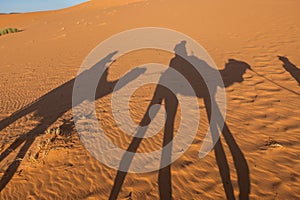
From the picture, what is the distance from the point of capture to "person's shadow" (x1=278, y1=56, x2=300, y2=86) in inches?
297

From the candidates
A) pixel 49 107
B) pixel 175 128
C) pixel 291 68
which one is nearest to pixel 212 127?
pixel 175 128

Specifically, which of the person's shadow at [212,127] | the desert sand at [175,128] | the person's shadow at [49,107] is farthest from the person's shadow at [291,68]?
the person's shadow at [49,107]

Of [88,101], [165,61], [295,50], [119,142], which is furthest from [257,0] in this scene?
[119,142]

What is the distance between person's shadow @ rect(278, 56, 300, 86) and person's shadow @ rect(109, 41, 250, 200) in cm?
127

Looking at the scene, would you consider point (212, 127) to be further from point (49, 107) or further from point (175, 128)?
point (49, 107)

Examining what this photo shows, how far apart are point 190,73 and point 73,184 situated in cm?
608

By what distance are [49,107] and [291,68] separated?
8179mm

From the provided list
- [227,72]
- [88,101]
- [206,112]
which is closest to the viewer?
[206,112]

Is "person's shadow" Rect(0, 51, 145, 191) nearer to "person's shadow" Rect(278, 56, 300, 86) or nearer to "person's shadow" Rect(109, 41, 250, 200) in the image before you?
"person's shadow" Rect(109, 41, 250, 200)

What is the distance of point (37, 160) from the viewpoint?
15.9 ft

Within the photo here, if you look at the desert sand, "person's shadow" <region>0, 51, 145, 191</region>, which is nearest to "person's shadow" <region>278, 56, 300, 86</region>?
the desert sand

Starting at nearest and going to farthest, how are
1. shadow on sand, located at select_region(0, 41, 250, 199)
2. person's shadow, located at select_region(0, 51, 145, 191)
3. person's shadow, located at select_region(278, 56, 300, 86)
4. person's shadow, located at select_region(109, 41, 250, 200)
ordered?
person's shadow, located at select_region(109, 41, 250, 200) < shadow on sand, located at select_region(0, 41, 250, 199) < person's shadow, located at select_region(0, 51, 145, 191) < person's shadow, located at select_region(278, 56, 300, 86)

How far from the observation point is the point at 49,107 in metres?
7.52

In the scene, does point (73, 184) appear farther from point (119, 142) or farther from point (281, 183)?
point (281, 183)
